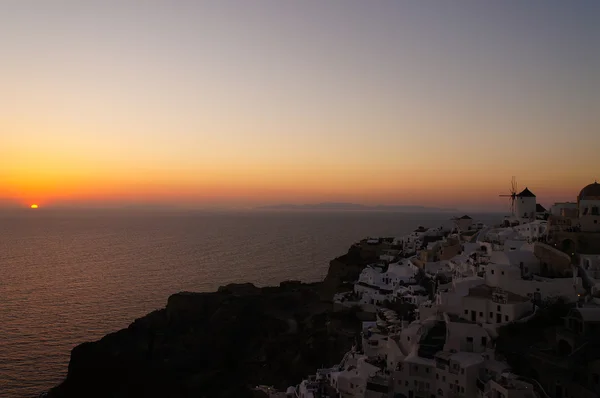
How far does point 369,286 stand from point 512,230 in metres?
14.0

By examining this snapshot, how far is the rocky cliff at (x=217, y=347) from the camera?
1457 inches

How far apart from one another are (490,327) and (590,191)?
61.8 feet

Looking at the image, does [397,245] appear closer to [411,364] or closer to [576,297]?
[576,297]

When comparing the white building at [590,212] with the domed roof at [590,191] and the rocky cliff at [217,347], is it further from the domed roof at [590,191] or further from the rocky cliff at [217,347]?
the rocky cliff at [217,347]

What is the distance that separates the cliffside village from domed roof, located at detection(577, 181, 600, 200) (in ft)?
0.22

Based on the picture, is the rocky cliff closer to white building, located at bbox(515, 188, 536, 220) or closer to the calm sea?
the calm sea

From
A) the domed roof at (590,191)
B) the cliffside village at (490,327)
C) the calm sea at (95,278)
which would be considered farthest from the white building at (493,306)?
the calm sea at (95,278)

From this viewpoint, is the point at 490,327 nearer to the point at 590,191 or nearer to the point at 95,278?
the point at 590,191

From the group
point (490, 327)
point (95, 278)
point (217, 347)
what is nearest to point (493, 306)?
point (490, 327)

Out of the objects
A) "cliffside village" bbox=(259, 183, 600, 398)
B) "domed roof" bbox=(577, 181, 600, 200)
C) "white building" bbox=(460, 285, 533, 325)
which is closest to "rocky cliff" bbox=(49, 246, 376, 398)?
"cliffside village" bbox=(259, 183, 600, 398)

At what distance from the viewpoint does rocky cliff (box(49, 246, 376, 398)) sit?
3700 centimetres

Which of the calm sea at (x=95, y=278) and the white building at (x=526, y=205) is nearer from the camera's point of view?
the calm sea at (x=95, y=278)

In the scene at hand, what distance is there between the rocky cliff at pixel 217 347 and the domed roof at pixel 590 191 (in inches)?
819

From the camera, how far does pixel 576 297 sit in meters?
27.8
